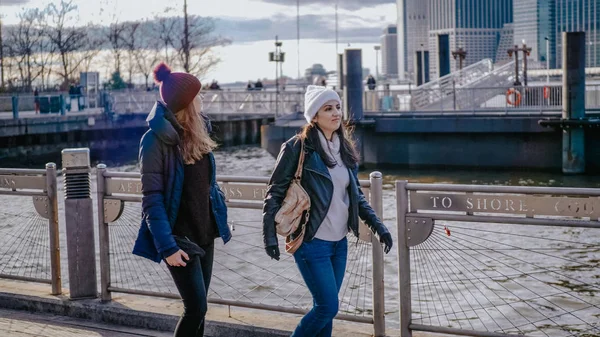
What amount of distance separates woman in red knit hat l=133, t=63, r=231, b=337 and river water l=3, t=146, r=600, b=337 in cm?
190

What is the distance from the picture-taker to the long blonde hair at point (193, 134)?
18.2 ft

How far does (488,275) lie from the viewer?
15.0 meters

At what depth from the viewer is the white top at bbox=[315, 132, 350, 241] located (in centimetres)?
577

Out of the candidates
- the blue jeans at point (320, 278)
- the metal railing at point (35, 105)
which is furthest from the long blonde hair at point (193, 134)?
the metal railing at point (35, 105)

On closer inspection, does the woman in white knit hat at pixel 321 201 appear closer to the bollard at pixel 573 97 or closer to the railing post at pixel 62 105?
the bollard at pixel 573 97

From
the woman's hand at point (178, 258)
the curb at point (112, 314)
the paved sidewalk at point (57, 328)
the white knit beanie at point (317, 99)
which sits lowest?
the paved sidewalk at point (57, 328)

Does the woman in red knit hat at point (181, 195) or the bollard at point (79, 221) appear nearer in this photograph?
the woman in red knit hat at point (181, 195)

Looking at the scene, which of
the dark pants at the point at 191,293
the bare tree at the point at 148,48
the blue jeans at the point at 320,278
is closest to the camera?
the dark pants at the point at 191,293

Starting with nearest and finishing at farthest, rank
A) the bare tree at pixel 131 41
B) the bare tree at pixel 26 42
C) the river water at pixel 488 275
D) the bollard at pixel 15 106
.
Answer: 1. the river water at pixel 488 275
2. the bollard at pixel 15 106
3. the bare tree at pixel 26 42
4. the bare tree at pixel 131 41

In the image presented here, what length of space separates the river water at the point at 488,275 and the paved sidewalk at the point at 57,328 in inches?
49.1

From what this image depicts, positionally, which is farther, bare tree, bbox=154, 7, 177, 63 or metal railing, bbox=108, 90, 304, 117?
bare tree, bbox=154, 7, 177, 63

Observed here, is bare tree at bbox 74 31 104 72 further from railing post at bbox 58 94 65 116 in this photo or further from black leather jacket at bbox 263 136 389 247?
black leather jacket at bbox 263 136 389 247

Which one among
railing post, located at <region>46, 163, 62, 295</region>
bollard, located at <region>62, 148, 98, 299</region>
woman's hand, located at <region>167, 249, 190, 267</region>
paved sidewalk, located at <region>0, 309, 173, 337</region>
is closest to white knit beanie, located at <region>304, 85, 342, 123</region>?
woman's hand, located at <region>167, 249, 190, 267</region>

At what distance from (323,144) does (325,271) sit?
0.76 m
